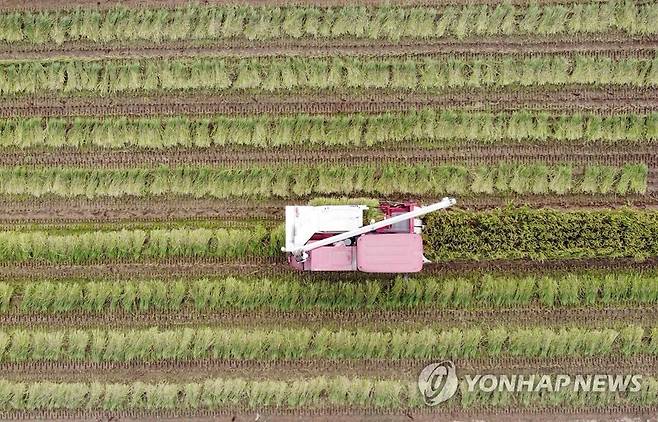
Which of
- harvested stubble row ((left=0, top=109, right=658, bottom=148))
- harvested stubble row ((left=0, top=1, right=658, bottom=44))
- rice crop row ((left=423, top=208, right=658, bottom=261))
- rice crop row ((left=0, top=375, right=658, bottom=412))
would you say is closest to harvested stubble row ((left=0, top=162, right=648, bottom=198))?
harvested stubble row ((left=0, top=109, right=658, bottom=148))

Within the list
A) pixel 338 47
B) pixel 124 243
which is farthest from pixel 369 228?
pixel 124 243

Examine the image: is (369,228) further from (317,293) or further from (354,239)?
(317,293)

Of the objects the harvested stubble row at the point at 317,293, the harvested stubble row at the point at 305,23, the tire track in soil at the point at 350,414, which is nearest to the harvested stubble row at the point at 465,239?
the harvested stubble row at the point at 317,293

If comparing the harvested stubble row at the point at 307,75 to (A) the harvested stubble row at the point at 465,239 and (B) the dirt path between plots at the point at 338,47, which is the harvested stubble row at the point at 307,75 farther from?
(A) the harvested stubble row at the point at 465,239

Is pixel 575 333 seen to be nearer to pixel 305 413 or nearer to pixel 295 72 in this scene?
pixel 305 413

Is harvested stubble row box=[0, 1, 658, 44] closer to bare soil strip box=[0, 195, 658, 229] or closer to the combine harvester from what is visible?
bare soil strip box=[0, 195, 658, 229]

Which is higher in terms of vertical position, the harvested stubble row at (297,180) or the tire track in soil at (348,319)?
the harvested stubble row at (297,180)
